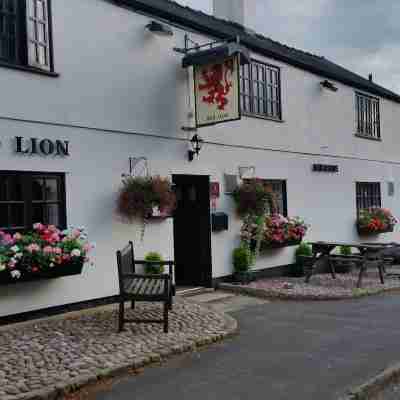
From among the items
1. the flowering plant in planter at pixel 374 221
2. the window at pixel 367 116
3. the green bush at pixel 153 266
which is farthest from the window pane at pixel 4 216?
the window at pixel 367 116

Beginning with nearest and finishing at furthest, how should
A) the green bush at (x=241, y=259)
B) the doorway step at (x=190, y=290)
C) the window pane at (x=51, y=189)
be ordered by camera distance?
the window pane at (x=51, y=189)
the doorway step at (x=190, y=290)
the green bush at (x=241, y=259)

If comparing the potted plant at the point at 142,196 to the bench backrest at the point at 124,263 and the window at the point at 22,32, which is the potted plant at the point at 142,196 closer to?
the bench backrest at the point at 124,263

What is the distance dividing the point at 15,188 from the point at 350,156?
A: 10.3 metres

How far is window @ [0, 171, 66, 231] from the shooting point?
23.1 feet

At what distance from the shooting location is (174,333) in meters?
6.41

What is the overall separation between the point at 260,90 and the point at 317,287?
14.9 feet

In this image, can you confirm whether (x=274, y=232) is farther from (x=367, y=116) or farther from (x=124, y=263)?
(x=367, y=116)

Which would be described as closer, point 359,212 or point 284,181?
point 284,181

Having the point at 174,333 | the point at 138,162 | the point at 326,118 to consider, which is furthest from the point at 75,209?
the point at 326,118

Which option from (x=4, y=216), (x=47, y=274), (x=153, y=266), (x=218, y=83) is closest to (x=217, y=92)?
(x=218, y=83)

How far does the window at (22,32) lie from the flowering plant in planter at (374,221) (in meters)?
10.3

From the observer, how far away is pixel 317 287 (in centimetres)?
1018

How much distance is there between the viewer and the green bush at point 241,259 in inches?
408

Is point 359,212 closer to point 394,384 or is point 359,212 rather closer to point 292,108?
point 292,108
